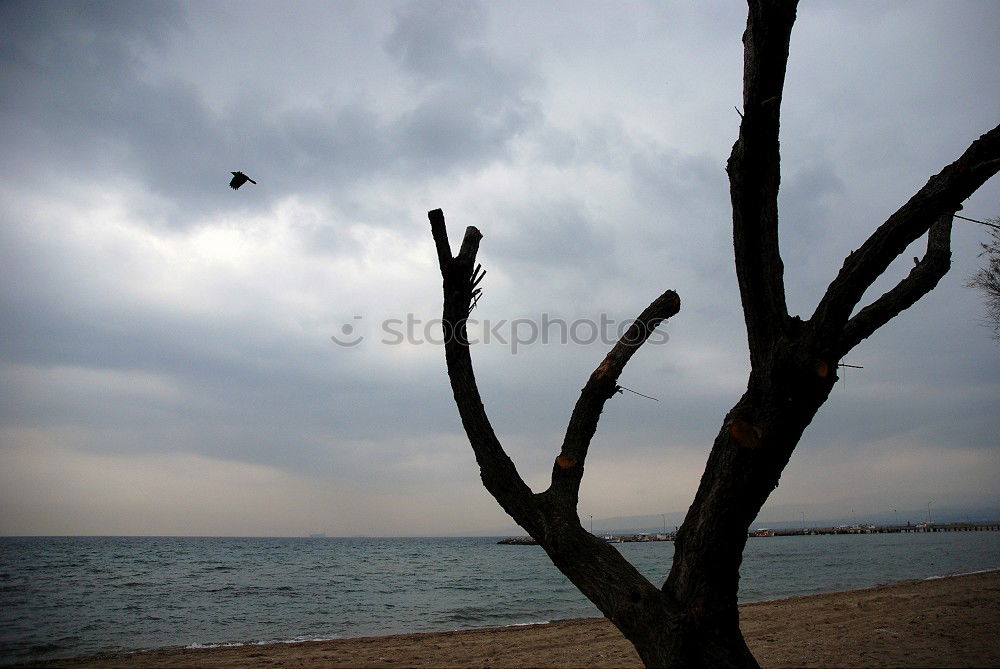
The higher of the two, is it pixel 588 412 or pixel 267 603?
pixel 588 412

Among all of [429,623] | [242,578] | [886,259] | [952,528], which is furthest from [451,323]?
[952,528]

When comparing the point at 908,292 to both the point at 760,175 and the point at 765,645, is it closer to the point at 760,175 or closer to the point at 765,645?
the point at 760,175

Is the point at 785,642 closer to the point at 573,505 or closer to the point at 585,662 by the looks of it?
the point at 585,662

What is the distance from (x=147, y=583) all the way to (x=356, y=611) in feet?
47.7

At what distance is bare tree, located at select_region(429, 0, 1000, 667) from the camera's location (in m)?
3.56

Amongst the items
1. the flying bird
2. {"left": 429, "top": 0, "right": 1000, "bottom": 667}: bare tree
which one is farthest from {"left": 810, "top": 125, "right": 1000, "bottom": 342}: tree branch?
the flying bird

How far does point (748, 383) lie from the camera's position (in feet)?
12.8

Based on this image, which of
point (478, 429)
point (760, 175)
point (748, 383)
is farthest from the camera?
point (478, 429)

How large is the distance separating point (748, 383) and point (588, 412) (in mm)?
1153

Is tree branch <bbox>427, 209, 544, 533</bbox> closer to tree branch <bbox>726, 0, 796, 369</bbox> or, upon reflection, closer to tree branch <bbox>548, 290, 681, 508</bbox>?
tree branch <bbox>548, 290, 681, 508</bbox>

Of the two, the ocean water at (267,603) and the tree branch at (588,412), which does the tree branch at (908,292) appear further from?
the ocean water at (267,603)

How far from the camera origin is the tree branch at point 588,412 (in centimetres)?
439

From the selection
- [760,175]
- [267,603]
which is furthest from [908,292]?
[267,603]

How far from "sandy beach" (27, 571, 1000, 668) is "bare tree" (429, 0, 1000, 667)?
15.0 ft
